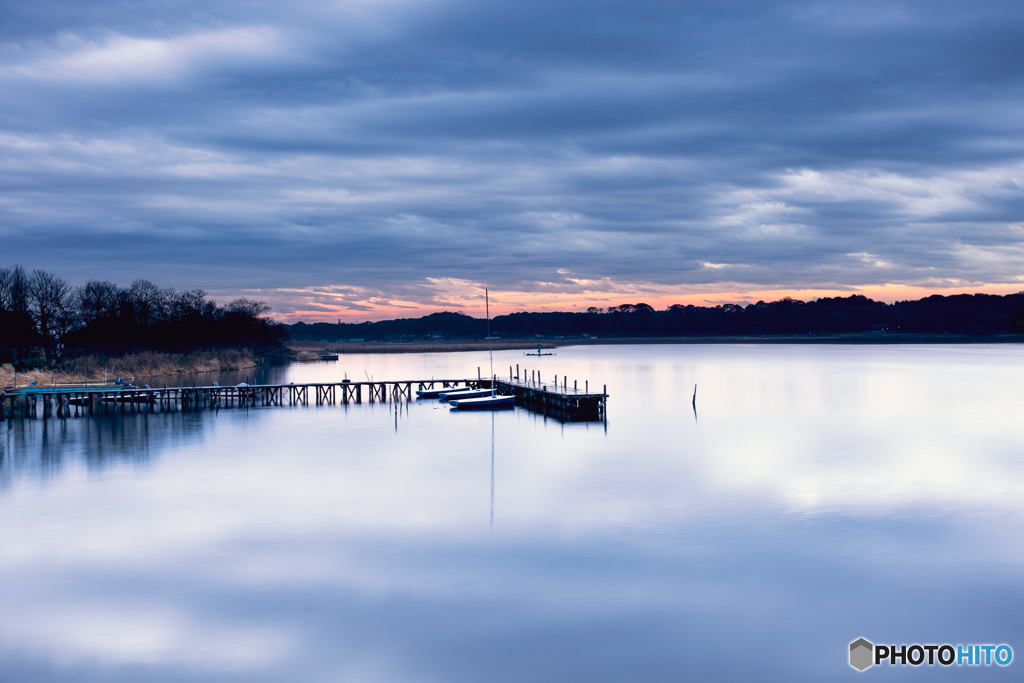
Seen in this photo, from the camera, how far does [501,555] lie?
1864cm

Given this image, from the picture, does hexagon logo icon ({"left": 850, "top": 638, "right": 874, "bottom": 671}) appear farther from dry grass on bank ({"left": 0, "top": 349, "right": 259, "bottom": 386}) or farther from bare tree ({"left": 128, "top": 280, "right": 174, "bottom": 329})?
bare tree ({"left": 128, "top": 280, "right": 174, "bottom": 329})

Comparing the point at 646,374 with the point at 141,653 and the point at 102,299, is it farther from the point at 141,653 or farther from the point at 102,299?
the point at 141,653

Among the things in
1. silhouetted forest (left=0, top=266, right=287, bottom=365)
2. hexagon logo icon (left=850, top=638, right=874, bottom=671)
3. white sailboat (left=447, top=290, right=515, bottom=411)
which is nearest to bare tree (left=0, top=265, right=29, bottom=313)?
silhouetted forest (left=0, top=266, right=287, bottom=365)

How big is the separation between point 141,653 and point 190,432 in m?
29.6

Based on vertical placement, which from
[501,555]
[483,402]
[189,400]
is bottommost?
[501,555]

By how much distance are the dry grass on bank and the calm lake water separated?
27.7 metres

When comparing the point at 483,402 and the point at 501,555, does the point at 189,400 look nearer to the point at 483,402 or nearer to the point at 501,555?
the point at 483,402

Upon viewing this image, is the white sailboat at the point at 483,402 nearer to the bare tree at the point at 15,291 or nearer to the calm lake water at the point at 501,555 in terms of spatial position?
the calm lake water at the point at 501,555

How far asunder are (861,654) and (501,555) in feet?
26.9

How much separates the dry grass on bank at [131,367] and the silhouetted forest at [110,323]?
496cm

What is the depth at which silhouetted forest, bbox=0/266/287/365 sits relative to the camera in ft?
264

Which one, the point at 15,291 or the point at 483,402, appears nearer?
the point at 483,402

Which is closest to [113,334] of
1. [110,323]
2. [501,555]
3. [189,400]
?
[110,323]

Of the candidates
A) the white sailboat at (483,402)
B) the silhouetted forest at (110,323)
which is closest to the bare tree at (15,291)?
the silhouetted forest at (110,323)
